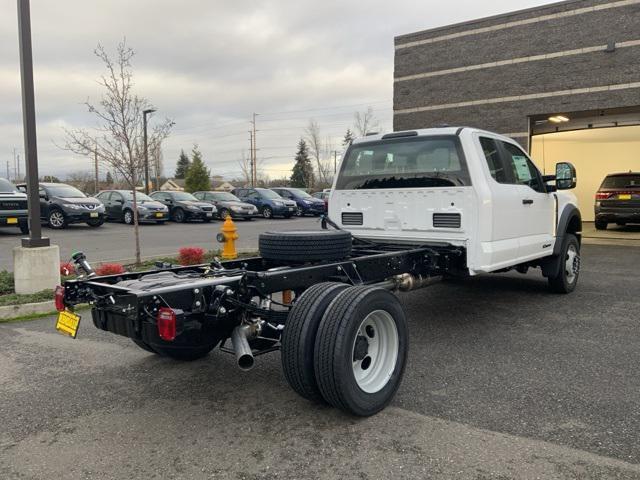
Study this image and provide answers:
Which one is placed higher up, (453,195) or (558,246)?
(453,195)

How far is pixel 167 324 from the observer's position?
10.3 feet

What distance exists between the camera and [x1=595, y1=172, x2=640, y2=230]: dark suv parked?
1605 centimetres

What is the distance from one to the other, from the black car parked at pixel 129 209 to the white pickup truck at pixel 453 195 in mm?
16927

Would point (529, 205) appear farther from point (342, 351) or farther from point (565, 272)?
point (342, 351)

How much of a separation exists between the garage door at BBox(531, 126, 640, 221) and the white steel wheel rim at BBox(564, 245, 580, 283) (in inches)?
517

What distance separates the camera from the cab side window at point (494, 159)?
Answer: 5637 millimetres

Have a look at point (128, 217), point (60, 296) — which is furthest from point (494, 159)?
point (128, 217)

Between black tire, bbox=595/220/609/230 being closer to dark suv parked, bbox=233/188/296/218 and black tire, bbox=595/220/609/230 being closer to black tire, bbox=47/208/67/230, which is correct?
dark suv parked, bbox=233/188/296/218

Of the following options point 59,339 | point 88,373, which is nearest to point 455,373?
point 88,373

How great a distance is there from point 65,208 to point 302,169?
64.6 m

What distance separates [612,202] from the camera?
1641cm

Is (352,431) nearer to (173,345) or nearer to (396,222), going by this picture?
(173,345)

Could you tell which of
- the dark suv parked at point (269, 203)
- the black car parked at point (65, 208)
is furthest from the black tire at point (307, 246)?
the dark suv parked at point (269, 203)

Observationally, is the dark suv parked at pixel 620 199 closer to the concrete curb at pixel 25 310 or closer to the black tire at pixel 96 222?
the concrete curb at pixel 25 310
